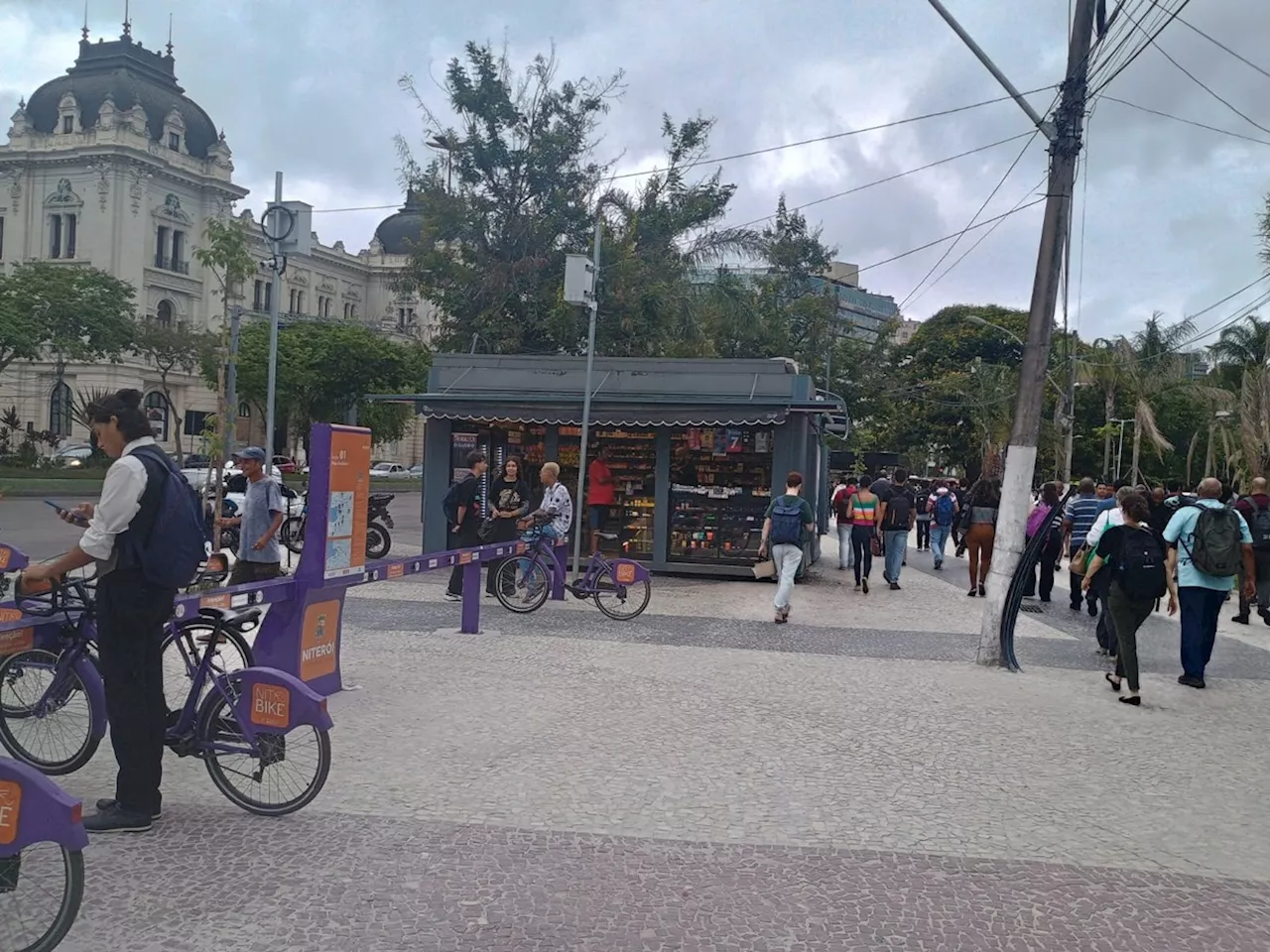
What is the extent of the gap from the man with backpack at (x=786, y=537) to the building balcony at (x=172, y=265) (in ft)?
200

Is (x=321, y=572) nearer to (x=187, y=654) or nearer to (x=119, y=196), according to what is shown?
(x=187, y=654)

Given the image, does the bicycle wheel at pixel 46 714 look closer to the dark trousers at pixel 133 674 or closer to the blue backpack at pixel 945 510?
the dark trousers at pixel 133 674

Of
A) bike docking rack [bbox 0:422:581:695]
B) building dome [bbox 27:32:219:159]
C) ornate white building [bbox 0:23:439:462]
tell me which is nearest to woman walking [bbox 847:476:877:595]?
bike docking rack [bbox 0:422:581:695]

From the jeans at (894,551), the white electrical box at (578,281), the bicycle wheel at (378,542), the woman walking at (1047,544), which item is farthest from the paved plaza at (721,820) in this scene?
the bicycle wheel at (378,542)

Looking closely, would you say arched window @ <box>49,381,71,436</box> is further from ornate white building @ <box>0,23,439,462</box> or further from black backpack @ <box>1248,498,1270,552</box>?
black backpack @ <box>1248,498,1270,552</box>

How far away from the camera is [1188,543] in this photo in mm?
8750

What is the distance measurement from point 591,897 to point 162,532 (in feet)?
7.55

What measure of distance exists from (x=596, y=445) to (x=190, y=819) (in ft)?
37.9

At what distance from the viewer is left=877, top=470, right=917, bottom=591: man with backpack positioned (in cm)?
1507

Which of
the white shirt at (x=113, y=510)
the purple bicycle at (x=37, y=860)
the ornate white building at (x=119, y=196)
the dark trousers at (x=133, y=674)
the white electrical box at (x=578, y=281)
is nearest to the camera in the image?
the purple bicycle at (x=37, y=860)

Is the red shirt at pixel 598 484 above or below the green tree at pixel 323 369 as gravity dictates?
below

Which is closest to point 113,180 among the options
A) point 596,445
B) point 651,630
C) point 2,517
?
point 2,517

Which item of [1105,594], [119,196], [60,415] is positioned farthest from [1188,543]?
[119,196]

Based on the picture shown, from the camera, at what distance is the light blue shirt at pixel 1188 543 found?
8.67 m
